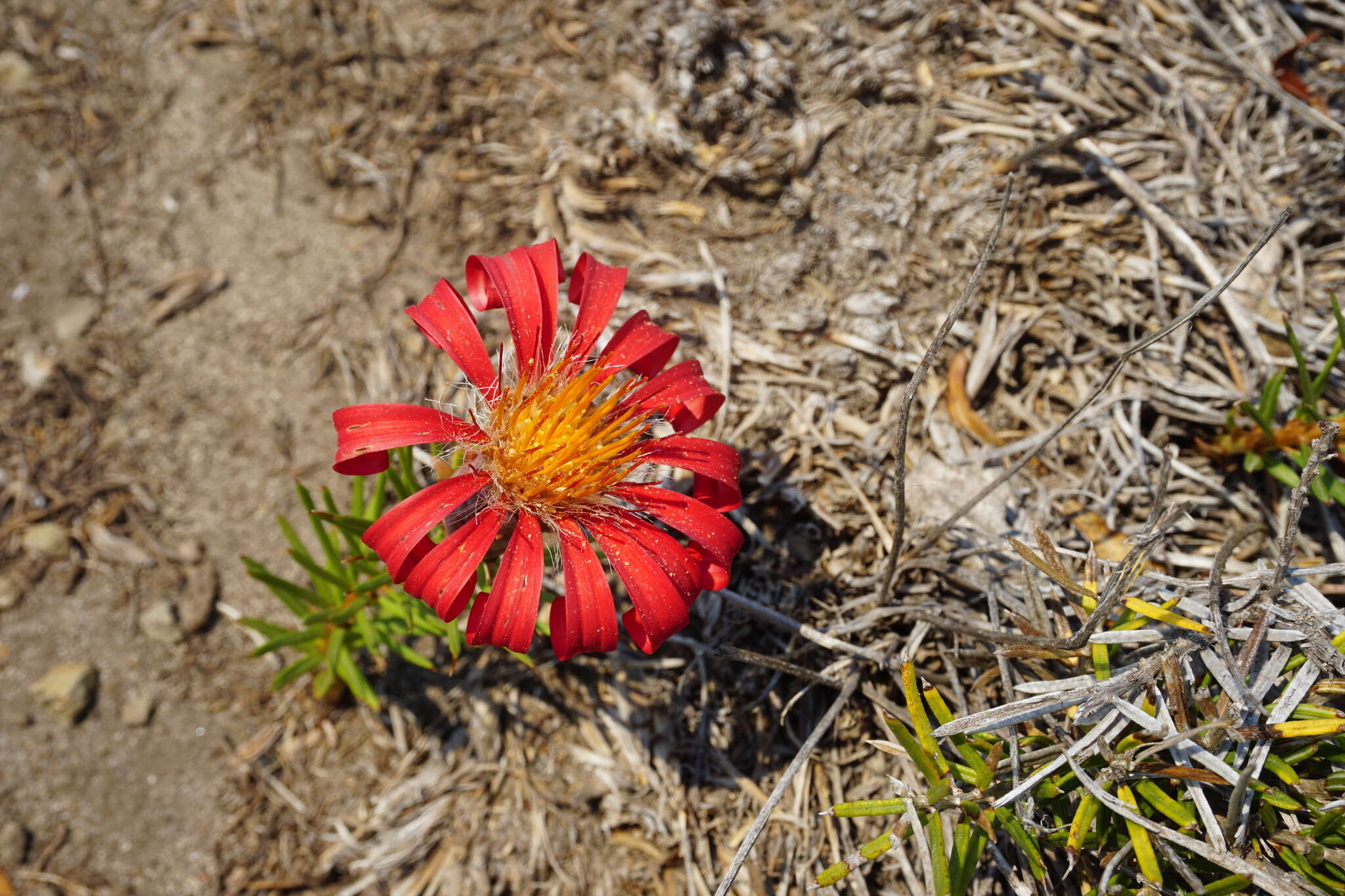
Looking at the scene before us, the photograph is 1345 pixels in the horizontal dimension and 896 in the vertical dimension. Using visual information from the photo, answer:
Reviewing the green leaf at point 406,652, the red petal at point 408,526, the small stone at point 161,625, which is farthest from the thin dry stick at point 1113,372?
the small stone at point 161,625

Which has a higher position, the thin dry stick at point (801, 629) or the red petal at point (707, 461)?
the red petal at point (707, 461)

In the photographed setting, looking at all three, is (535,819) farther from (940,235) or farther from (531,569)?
(940,235)

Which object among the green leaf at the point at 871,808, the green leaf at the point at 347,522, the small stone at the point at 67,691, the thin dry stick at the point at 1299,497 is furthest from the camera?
the small stone at the point at 67,691

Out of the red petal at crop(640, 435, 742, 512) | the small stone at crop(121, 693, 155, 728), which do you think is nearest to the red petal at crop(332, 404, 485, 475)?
the red petal at crop(640, 435, 742, 512)

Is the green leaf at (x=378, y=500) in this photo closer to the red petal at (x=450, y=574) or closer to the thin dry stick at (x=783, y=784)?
the red petal at (x=450, y=574)

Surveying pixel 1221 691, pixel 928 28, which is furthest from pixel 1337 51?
pixel 1221 691

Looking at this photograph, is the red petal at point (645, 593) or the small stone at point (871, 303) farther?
the small stone at point (871, 303)
